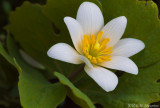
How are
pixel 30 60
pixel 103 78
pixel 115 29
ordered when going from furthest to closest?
pixel 30 60
pixel 115 29
pixel 103 78

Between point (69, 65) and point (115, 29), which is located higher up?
point (115, 29)

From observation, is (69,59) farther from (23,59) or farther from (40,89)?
(23,59)

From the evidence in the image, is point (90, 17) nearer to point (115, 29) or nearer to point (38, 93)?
point (115, 29)

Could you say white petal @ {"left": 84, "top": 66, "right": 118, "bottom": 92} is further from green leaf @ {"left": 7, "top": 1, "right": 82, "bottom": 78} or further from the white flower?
green leaf @ {"left": 7, "top": 1, "right": 82, "bottom": 78}

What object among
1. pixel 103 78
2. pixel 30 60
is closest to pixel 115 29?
pixel 103 78

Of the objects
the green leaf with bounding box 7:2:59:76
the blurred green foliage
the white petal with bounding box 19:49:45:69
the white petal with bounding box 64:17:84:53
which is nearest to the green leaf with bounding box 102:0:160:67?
the blurred green foliage
